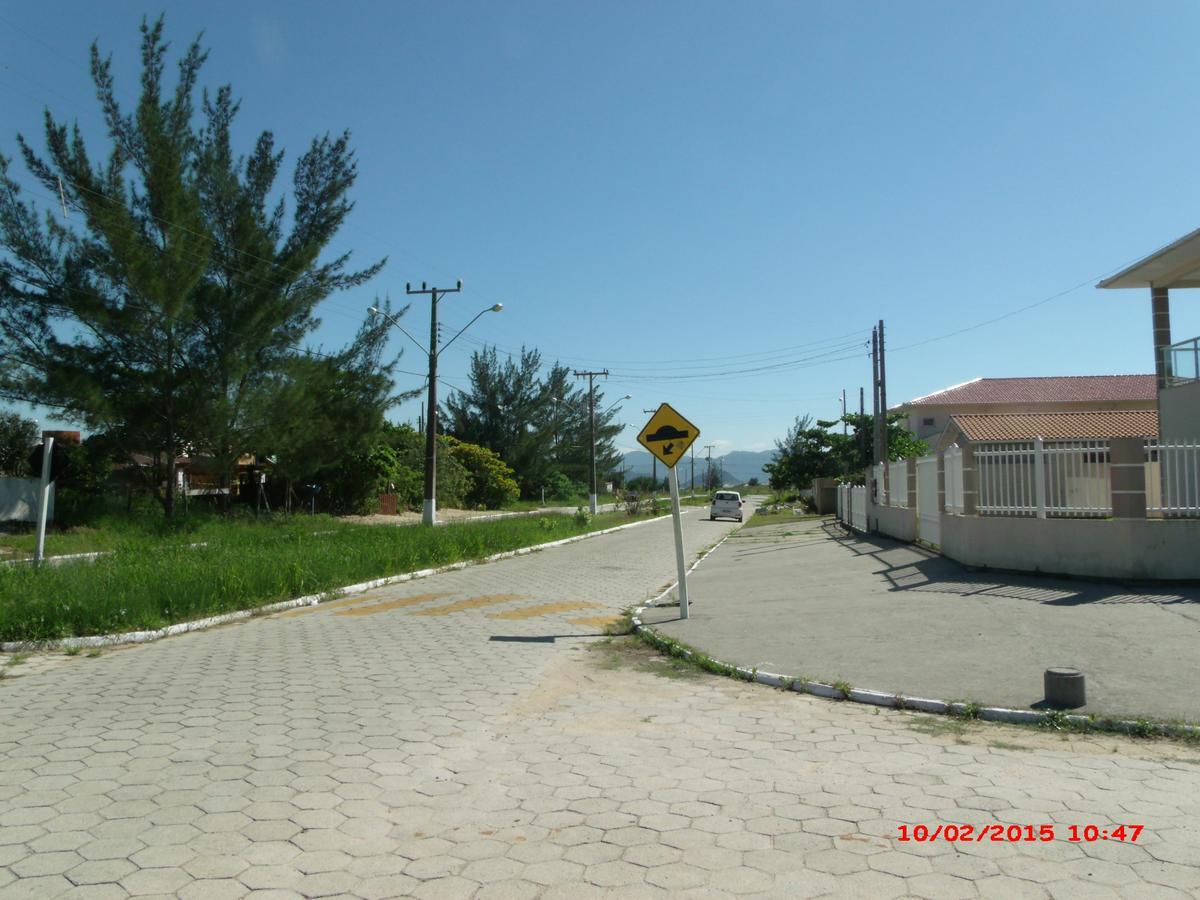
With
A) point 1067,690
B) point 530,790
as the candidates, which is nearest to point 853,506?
point 1067,690

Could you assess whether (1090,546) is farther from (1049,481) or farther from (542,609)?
(542,609)

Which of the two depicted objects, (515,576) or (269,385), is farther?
(269,385)

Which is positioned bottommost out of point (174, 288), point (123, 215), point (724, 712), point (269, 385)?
point (724, 712)

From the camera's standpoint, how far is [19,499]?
27031 mm

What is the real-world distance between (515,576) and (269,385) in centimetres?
1554

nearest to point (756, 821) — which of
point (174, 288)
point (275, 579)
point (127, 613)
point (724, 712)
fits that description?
point (724, 712)

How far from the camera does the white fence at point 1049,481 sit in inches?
481

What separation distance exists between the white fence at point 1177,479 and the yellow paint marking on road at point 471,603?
883cm

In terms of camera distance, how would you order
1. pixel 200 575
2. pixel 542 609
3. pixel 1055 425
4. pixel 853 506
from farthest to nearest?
pixel 1055 425 → pixel 853 506 → pixel 542 609 → pixel 200 575

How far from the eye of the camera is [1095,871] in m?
3.86

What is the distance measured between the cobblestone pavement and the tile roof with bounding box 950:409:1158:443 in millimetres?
18032

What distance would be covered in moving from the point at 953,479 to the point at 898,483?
19.9 feet

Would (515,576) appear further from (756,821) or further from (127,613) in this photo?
(756,821)

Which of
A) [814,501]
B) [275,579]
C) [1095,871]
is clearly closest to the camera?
[1095,871]
